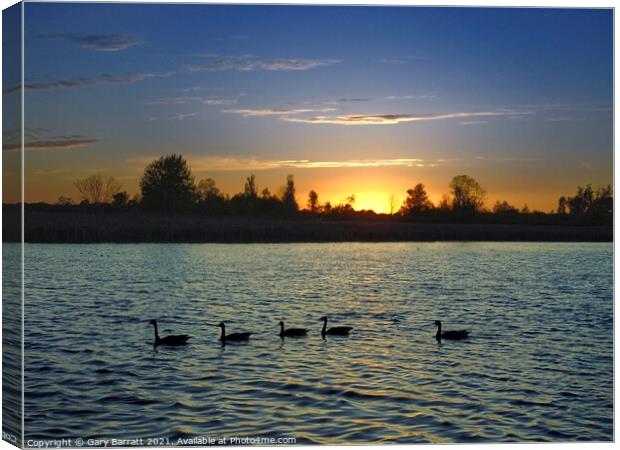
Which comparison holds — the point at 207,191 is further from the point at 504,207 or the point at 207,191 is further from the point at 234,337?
the point at 234,337

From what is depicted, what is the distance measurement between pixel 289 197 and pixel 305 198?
7.69m

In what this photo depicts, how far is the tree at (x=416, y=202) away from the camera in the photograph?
885 inches

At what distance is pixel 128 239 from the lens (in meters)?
42.1

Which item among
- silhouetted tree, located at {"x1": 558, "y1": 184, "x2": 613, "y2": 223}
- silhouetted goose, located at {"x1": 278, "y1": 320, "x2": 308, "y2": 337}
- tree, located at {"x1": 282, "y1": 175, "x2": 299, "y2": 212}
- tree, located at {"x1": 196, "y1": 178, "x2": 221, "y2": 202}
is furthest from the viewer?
tree, located at {"x1": 196, "y1": 178, "x2": 221, "y2": 202}

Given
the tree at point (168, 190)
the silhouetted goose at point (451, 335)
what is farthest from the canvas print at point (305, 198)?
the tree at point (168, 190)

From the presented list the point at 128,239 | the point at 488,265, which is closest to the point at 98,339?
the point at 488,265

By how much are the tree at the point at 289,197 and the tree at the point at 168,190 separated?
11.8 ft

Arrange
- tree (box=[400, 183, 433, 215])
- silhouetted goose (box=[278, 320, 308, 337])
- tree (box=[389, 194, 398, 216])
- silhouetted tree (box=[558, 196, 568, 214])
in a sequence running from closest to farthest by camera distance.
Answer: silhouetted tree (box=[558, 196, 568, 214]) < silhouetted goose (box=[278, 320, 308, 337]) < tree (box=[400, 183, 433, 215]) < tree (box=[389, 194, 398, 216])

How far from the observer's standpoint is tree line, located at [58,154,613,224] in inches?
733

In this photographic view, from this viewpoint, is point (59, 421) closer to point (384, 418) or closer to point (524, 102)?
point (384, 418)

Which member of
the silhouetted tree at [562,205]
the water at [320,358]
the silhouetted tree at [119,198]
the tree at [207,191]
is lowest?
the water at [320,358]

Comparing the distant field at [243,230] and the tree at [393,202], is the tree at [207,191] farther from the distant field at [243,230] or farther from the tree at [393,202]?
the tree at [393,202]

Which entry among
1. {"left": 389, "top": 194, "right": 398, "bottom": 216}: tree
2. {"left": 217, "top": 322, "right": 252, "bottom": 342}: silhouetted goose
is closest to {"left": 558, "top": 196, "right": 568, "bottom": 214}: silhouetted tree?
{"left": 389, "top": 194, "right": 398, "bottom": 216}: tree

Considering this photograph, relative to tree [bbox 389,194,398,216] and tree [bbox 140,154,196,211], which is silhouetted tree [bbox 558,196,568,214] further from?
tree [bbox 140,154,196,211]
